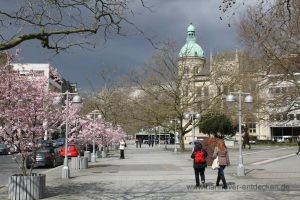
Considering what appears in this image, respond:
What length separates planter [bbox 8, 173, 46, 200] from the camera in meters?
14.4

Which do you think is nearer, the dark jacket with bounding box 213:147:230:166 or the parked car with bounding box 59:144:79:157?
the dark jacket with bounding box 213:147:230:166

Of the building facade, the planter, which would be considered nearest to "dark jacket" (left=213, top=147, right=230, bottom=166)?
the planter

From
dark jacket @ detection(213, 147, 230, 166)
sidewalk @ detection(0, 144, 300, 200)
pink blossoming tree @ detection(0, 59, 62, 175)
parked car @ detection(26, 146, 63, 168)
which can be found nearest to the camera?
sidewalk @ detection(0, 144, 300, 200)

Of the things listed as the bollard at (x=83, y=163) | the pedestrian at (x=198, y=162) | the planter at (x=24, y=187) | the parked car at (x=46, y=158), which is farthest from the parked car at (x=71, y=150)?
the planter at (x=24, y=187)

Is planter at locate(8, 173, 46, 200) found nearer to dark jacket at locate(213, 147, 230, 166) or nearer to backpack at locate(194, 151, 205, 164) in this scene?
backpack at locate(194, 151, 205, 164)

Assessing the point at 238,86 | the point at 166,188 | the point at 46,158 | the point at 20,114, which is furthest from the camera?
the point at 238,86

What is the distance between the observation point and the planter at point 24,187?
1442 cm

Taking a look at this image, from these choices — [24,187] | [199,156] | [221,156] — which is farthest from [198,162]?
[24,187]

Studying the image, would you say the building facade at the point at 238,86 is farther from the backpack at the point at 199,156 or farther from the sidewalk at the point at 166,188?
the backpack at the point at 199,156

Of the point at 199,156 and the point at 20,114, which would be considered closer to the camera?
the point at 20,114

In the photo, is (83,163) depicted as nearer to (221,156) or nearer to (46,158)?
(46,158)

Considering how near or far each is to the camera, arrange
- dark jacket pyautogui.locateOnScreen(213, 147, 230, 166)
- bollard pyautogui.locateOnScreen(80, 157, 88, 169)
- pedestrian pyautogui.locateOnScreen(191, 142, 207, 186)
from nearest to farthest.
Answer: dark jacket pyautogui.locateOnScreen(213, 147, 230, 166)
pedestrian pyautogui.locateOnScreen(191, 142, 207, 186)
bollard pyautogui.locateOnScreen(80, 157, 88, 169)

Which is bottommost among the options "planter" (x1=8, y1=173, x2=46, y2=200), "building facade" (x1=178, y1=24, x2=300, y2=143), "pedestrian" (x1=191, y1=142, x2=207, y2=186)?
"planter" (x1=8, y1=173, x2=46, y2=200)

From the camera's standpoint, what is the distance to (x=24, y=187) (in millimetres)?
14500
